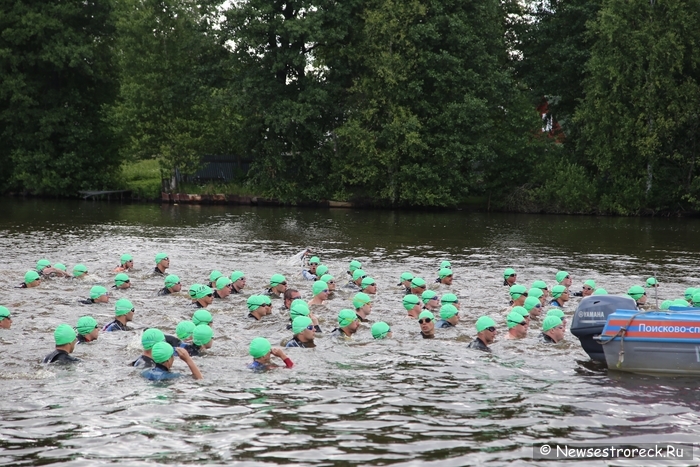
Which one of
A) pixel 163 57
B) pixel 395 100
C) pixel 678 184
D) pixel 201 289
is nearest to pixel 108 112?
pixel 163 57

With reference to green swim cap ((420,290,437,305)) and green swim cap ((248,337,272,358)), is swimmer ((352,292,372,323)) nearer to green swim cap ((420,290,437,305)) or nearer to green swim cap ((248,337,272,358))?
green swim cap ((420,290,437,305))

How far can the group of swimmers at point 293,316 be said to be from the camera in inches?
618

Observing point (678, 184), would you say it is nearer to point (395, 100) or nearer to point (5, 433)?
point (395, 100)

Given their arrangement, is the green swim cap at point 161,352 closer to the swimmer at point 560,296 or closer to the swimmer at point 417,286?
the swimmer at point 417,286

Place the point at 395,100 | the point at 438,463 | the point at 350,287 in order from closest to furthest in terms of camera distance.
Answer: the point at 438,463, the point at 350,287, the point at 395,100

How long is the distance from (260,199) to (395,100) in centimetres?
1150

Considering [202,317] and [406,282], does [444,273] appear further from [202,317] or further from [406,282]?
[202,317]

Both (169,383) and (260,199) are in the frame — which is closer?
(169,383)

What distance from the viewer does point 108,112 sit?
60844 mm

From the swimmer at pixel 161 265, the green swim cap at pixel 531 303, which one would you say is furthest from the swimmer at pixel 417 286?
the swimmer at pixel 161 265

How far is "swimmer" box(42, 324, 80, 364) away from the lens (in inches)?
617

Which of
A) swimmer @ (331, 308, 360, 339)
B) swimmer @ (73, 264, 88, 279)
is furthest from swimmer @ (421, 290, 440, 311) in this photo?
swimmer @ (73, 264, 88, 279)

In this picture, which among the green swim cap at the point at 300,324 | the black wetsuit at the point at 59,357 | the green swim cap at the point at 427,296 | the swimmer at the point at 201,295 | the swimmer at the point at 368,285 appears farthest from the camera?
the swimmer at the point at 368,285

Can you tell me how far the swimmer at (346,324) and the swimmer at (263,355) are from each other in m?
2.48
